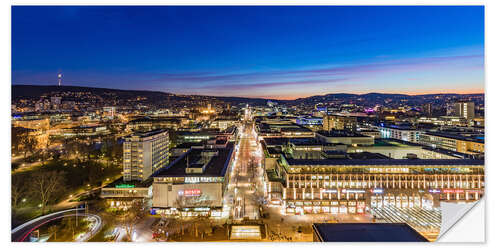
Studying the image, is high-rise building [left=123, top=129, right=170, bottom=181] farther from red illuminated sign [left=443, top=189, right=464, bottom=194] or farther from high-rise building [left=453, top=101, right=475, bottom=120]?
high-rise building [left=453, top=101, right=475, bottom=120]

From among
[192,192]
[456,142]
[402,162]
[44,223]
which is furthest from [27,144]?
[456,142]

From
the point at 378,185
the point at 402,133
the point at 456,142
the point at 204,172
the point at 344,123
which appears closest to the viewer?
the point at 378,185

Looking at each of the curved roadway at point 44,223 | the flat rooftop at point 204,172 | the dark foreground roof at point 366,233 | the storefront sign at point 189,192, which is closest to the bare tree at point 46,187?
the curved roadway at point 44,223

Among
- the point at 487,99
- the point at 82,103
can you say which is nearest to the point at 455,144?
the point at 487,99

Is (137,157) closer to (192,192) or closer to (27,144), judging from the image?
(192,192)

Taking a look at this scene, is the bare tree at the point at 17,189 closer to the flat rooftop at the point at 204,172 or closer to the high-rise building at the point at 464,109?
the flat rooftop at the point at 204,172

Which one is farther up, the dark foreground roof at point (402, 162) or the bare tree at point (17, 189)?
the dark foreground roof at point (402, 162)
